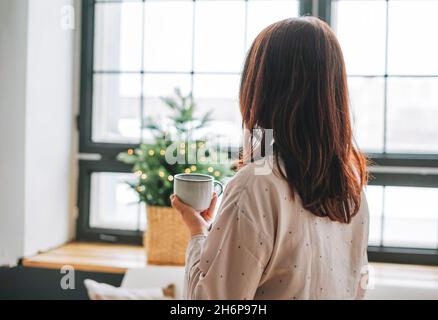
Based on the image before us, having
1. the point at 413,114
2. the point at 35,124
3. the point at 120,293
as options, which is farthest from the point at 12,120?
the point at 413,114

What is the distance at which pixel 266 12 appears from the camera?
7.25 feet

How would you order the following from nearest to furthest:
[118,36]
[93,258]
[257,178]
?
1. [257,178]
2. [93,258]
3. [118,36]

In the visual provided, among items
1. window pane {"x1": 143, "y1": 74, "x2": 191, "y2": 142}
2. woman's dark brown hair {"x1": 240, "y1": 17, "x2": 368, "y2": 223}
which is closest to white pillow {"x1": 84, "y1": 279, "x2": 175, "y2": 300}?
window pane {"x1": 143, "y1": 74, "x2": 191, "y2": 142}

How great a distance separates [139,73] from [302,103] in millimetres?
1599

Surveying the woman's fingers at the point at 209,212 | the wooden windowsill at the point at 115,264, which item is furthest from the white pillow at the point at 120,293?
the woman's fingers at the point at 209,212

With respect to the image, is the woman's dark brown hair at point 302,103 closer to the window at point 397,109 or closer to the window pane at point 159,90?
the window at point 397,109

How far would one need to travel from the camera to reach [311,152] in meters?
0.81

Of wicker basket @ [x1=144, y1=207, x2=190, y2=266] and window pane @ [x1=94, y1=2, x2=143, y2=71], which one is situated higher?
window pane @ [x1=94, y1=2, x2=143, y2=71]

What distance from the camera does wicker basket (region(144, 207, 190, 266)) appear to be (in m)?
1.98

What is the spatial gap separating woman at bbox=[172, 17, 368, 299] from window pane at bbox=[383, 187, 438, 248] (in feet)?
4.48

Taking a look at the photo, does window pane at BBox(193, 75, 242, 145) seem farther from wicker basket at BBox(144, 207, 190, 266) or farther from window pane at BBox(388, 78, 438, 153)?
window pane at BBox(388, 78, 438, 153)

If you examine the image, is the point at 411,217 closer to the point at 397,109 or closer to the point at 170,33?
the point at 397,109
